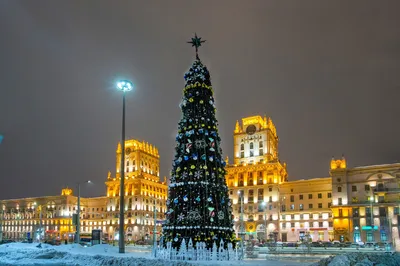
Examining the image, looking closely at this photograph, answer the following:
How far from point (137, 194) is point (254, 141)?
1712 inches

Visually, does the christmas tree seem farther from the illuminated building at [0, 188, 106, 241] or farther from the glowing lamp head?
the illuminated building at [0, 188, 106, 241]

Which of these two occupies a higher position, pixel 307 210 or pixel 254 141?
pixel 254 141

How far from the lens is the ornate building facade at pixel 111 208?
13650 centimetres

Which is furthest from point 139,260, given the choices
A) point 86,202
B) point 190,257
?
point 86,202

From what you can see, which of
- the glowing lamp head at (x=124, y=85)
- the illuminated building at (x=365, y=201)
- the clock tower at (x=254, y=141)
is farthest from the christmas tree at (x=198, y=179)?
the clock tower at (x=254, y=141)

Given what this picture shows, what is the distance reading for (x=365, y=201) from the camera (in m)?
90.7

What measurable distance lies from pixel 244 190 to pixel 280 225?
12563mm

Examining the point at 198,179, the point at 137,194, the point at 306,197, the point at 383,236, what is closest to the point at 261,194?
the point at 306,197

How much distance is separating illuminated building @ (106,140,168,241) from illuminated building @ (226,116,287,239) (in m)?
35.1

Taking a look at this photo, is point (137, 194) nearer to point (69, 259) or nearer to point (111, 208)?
point (111, 208)

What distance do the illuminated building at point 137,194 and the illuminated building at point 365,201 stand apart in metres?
60.1

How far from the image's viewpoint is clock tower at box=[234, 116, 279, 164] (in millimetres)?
114125

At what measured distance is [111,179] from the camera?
14388cm

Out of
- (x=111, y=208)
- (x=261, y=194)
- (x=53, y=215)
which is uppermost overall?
(x=261, y=194)
